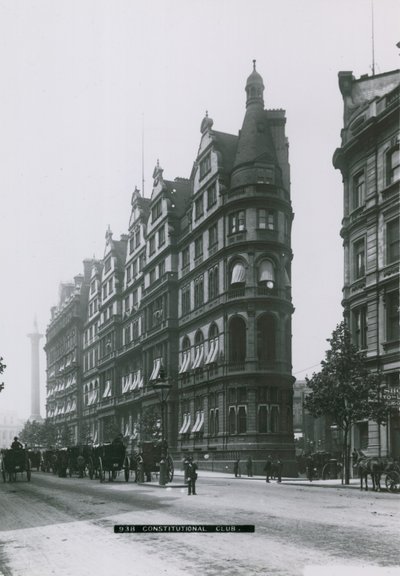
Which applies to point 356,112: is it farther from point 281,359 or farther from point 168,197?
point 168,197

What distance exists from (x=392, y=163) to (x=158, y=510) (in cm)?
2344

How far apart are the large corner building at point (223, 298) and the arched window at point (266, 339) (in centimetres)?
7

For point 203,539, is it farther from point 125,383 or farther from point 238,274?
point 125,383

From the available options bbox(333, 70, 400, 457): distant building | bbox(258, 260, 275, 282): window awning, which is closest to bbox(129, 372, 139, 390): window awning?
bbox(258, 260, 275, 282): window awning

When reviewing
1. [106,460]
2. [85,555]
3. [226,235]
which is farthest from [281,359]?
[85,555]

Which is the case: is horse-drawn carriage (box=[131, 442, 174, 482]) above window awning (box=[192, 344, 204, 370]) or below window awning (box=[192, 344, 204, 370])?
below

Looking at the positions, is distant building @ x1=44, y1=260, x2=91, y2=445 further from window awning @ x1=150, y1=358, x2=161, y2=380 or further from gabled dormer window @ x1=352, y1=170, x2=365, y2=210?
gabled dormer window @ x1=352, y1=170, x2=365, y2=210

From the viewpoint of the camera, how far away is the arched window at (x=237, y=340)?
165 ft

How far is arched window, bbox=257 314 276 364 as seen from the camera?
163ft

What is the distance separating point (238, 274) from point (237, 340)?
4.46 meters

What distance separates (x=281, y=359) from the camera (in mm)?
49688

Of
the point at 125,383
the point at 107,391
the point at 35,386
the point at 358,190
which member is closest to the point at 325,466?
the point at 358,190

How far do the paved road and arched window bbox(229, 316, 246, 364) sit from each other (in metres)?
28.6

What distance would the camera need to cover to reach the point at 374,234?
122 feet
